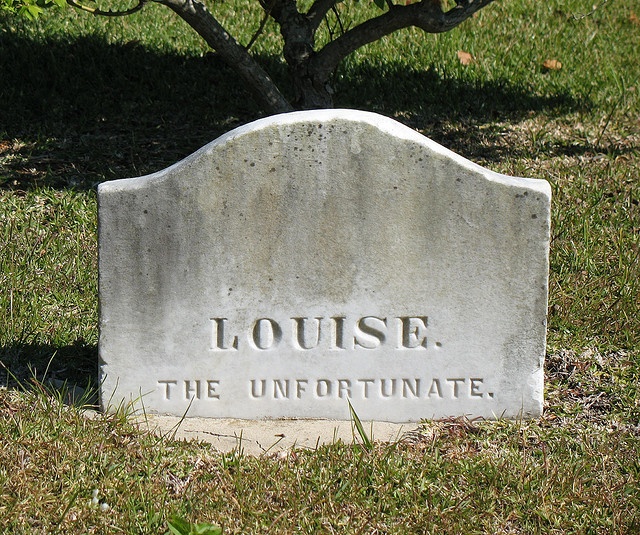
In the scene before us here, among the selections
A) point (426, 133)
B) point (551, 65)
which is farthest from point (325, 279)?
point (551, 65)

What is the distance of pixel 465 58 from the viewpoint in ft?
23.6

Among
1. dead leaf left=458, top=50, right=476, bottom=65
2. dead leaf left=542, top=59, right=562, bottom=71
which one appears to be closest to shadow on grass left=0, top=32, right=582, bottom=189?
dead leaf left=458, top=50, right=476, bottom=65

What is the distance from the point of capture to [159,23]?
7402 millimetres

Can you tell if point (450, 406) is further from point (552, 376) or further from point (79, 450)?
point (79, 450)

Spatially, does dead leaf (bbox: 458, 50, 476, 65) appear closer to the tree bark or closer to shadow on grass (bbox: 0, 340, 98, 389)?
the tree bark

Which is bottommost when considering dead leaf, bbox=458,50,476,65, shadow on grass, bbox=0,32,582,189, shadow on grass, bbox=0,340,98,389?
shadow on grass, bbox=0,340,98,389

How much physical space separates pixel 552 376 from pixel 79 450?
1984 mm

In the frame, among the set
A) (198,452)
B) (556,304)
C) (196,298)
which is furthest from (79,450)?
(556,304)

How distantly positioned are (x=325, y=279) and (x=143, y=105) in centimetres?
333

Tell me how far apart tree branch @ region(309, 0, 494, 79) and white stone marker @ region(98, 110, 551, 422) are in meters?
2.34

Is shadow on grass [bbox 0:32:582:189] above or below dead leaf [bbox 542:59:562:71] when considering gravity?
below

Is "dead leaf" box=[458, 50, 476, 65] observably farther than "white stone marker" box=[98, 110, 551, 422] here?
Yes

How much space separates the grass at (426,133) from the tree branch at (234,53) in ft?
1.99

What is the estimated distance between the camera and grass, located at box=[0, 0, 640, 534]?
326cm
